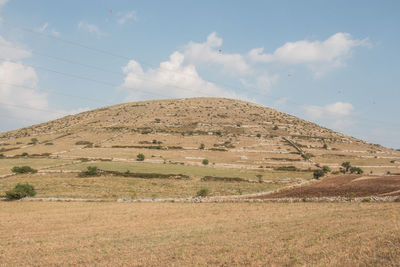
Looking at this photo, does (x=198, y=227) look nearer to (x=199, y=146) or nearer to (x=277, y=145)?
(x=199, y=146)

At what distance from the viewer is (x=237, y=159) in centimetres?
10269

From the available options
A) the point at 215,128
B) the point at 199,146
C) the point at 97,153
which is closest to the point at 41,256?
the point at 97,153

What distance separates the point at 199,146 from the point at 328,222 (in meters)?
98.1

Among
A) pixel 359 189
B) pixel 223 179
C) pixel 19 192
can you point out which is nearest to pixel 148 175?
pixel 223 179

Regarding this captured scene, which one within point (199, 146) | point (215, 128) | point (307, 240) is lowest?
point (307, 240)

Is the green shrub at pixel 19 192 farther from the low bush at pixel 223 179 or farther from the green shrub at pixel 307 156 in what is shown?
the green shrub at pixel 307 156

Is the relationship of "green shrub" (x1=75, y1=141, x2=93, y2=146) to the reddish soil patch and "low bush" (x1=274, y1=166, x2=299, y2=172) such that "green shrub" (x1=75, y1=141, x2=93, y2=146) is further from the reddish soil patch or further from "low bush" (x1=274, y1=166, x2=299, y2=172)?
the reddish soil patch

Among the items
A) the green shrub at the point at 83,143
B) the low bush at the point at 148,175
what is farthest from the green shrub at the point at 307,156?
the green shrub at the point at 83,143

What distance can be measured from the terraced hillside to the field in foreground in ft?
70.7

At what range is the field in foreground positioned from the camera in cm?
1296

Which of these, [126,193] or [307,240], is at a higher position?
[307,240]

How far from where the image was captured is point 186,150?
11144 centimetres

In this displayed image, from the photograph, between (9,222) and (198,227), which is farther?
(9,222)

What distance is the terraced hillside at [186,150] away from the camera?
6305 cm
